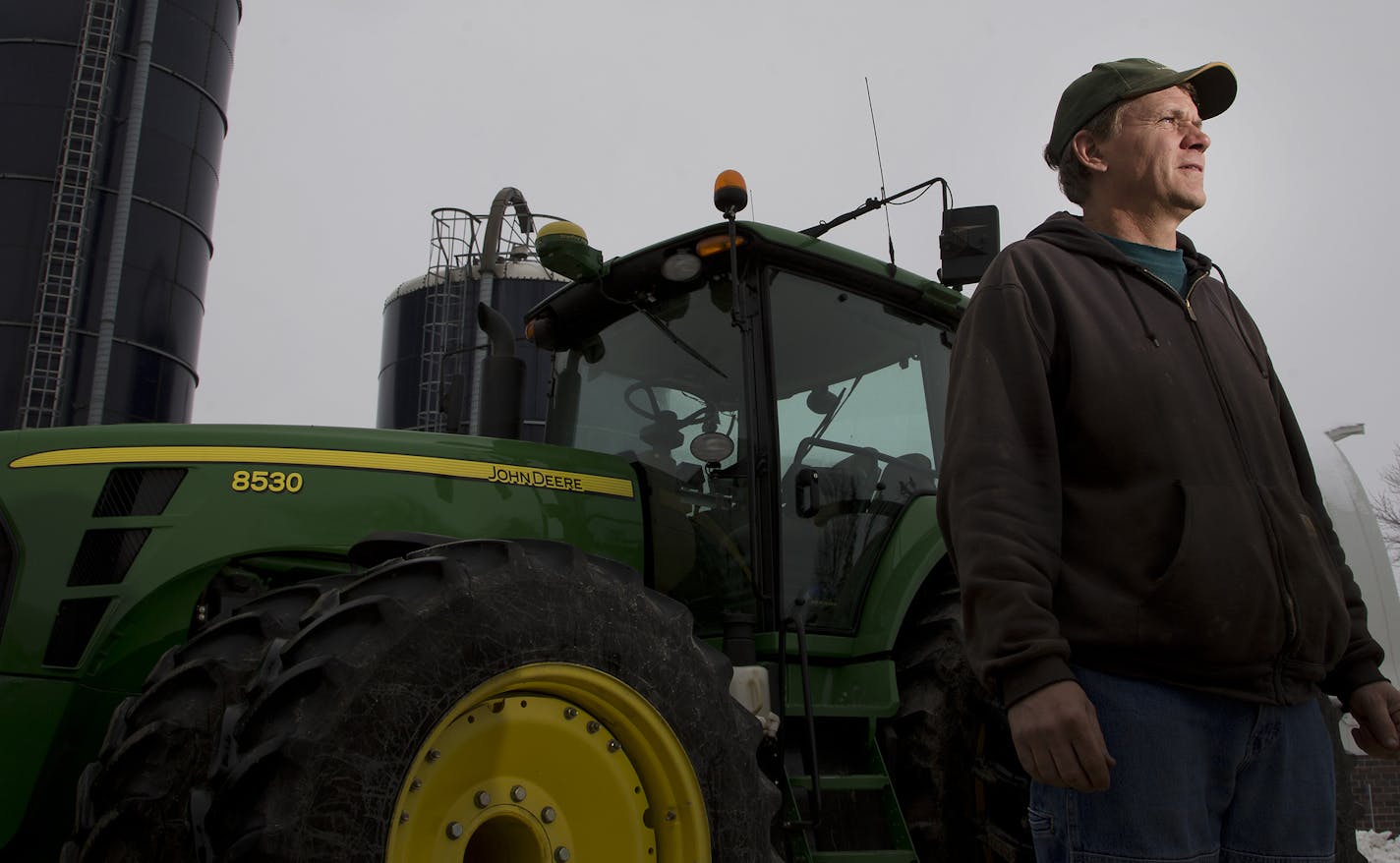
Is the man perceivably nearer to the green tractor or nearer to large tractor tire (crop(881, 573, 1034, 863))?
the green tractor

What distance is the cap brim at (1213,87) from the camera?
2.04 metres

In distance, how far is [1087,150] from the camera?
199 cm

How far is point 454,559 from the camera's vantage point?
110 inches

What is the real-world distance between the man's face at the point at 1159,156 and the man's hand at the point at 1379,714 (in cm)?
81

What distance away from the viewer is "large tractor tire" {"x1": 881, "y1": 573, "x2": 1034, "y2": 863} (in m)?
3.64

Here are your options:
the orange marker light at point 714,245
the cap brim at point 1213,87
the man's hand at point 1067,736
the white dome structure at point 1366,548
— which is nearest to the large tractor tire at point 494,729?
the orange marker light at point 714,245

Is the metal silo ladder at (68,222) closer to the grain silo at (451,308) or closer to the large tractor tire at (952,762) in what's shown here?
the grain silo at (451,308)

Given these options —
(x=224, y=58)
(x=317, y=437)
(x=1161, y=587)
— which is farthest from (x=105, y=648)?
(x=224, y=58)

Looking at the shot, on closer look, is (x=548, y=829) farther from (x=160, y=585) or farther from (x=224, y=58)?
(x=224, y=58)

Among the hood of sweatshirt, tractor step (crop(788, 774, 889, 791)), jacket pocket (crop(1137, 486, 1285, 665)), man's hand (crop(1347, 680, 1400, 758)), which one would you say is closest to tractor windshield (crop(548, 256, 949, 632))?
tractor step (crop(788, 774, 889, 791))

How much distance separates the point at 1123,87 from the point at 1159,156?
0.42 feet

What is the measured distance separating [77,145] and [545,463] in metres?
9.77

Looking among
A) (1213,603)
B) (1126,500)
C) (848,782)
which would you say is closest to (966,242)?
(848,782)

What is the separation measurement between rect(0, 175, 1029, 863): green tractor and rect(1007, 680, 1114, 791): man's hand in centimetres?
146
